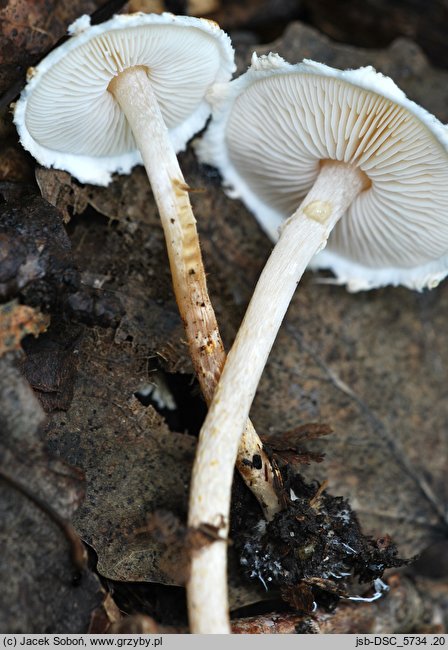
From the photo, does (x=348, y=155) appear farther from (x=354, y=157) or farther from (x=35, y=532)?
(x=35, y=532)

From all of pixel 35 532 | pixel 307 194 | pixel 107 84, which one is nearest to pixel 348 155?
pixel 307 194

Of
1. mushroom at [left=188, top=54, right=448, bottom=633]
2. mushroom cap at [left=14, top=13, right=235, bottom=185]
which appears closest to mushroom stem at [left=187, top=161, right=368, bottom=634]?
mushroom at [left=188, top=54, right=448, bottom=633]

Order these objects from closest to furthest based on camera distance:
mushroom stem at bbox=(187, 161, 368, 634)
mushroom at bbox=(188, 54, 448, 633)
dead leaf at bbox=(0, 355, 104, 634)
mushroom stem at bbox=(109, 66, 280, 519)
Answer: dead leaf at bbox=(0, 355, 104, 634)
mushroom stem at bbox=(187, 161, 368, 634)
mushroom at bbox=(188, 54, 448, 633)
mushroom stem at bbox=(109, 66, 280, 519)

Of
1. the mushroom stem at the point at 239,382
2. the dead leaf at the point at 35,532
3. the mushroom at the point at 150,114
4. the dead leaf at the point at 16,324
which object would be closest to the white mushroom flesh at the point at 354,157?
the mushroom stem at the point at 239,382

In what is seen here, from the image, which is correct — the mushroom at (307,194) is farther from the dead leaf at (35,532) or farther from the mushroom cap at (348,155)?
the dead leaf at (35,532)

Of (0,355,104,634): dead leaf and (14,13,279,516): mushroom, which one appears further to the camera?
(14,13,279,516): mushroom

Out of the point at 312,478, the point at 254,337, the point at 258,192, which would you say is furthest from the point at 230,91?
the point at 312,478

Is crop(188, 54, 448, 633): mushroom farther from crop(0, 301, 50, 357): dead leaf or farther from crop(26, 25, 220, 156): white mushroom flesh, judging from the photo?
crop(0, 301, 50, 357): dead leaf
